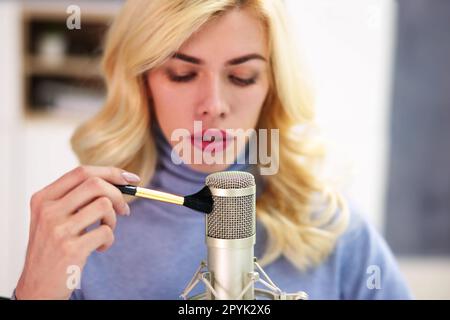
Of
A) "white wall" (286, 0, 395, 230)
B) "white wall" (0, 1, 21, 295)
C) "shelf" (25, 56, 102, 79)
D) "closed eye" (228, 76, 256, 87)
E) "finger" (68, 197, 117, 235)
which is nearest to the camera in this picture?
"finger" (68, 197, 117, 235)

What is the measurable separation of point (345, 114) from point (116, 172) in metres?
0.91

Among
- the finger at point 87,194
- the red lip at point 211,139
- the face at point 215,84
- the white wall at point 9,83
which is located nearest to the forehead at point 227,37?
the face at point 215,84

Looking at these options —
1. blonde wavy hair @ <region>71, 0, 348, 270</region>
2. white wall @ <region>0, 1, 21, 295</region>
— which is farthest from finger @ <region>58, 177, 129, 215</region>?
white wall @ <region>0, 1, 21, 295</region>

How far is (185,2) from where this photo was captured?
26.2 inches

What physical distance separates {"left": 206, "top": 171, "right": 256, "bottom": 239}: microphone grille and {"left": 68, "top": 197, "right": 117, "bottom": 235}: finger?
122mm

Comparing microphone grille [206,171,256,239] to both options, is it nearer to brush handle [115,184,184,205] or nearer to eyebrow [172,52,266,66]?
brush handle [115,184,184,205]

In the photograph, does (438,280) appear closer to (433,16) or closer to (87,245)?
(87,245)

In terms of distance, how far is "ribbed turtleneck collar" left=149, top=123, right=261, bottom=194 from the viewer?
2.45ft

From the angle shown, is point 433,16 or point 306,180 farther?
point 433,16

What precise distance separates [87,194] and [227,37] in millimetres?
268

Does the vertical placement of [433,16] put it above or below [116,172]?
above

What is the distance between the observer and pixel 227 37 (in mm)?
690

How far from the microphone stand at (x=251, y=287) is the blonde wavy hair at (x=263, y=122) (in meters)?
0.05

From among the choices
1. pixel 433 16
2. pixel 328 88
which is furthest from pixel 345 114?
pixel 433 16
